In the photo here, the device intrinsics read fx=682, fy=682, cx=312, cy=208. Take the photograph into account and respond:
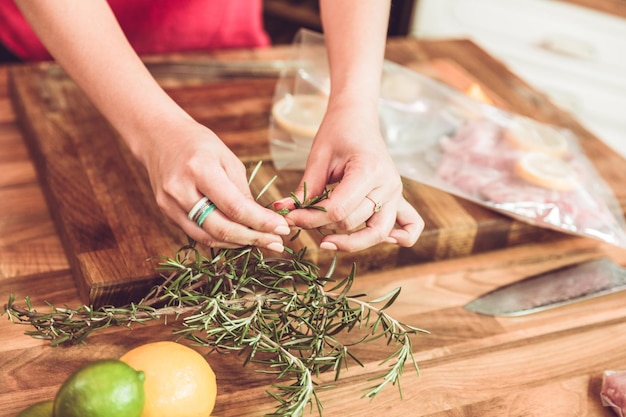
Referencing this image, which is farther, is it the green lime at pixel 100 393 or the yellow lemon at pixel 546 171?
the yellow lemon at pixel 546 171

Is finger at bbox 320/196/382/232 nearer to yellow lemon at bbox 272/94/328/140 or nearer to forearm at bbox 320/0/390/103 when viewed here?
forearm at bbox 320/0/390/103

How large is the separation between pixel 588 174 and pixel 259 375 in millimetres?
748

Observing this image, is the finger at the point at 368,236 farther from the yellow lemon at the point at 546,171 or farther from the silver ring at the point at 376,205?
the yellow lemon at the point at 546,171

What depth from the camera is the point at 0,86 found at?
1.38m

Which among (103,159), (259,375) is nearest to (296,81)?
(103,159)

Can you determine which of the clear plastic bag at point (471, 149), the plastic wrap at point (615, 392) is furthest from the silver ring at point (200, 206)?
the plastic wrap at point (615, 392)

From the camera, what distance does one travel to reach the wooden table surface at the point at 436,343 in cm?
83

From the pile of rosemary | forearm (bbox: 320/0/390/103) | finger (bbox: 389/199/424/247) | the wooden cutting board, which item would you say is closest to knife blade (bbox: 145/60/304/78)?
the wooden cutting board

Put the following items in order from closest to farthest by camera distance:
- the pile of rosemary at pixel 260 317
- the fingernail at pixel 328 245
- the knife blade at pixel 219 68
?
the pile of rosemary at pixel 260 317, the fingernail at pixel 328 245, the knife blade at pixel 219 68

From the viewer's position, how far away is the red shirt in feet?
4.88

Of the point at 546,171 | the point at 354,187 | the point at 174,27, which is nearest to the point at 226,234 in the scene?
the point at 354,187

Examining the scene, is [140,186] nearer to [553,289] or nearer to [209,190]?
[209,190]

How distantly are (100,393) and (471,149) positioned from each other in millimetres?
834

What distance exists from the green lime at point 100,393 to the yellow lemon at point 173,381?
53 mm
